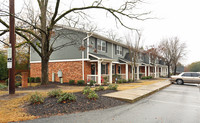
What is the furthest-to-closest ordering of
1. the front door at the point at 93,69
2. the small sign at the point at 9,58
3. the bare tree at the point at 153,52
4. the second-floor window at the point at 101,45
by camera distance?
the bare tree at the point at 153,52, the second-floor window at the point at 101,45, the front door at the point at 93,69, the small sign at the point at 9,58

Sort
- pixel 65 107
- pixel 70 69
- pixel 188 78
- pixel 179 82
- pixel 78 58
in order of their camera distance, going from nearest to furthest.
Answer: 1. pixel 65 107
2. pixel 78 58
3. pixel 70 69
4. pixel 188 78
5. pixel 179 82

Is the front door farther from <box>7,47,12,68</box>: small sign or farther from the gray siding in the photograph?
<box>7,47,12,68</box>: small sign

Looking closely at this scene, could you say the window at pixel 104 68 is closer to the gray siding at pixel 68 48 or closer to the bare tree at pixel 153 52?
the gray siding at pixel 68 48

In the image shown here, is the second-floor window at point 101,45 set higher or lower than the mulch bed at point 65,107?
higher

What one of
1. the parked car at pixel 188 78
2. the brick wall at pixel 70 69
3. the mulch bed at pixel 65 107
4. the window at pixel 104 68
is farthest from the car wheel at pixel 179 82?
the mulch bed at pixel 65 107

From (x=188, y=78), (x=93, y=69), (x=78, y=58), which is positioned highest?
(x=78, y=58)

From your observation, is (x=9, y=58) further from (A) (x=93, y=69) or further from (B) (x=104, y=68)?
(B) (x=104, y=68)

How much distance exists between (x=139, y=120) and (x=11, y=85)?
7.43 metres

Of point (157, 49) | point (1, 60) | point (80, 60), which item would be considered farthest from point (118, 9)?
point (157, 49)

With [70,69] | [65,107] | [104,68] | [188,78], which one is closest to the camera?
[65,107]

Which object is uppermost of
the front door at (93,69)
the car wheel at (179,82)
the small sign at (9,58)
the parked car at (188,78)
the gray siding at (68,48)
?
the gray siding at (68,48)

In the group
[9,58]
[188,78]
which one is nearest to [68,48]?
[9,58]

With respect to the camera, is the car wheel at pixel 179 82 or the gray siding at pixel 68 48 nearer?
the gray siding at pixel 68 48

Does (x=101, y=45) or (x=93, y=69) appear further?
(x=101, y=45)
